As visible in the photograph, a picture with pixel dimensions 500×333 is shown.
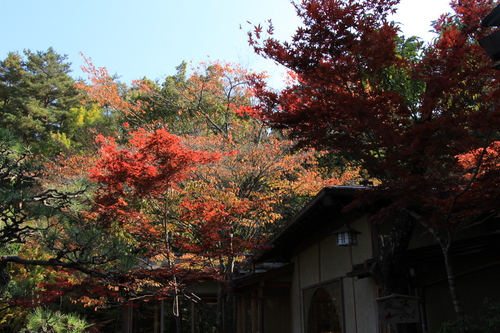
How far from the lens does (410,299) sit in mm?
5676

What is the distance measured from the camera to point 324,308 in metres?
9.39

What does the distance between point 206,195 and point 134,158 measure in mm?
2657

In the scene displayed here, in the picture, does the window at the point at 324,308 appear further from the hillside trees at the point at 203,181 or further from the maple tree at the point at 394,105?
the maple tree at the point at 394,105

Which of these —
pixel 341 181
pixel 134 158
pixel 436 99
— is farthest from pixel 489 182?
pixel 341 181

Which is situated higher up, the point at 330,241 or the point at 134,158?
the point at 134,158

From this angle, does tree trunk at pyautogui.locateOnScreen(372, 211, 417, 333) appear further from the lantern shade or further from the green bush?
the green bush

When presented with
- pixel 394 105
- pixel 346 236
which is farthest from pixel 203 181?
pixel 394 105

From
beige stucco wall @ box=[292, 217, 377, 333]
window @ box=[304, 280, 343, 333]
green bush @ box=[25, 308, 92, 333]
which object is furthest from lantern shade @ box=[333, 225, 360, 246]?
green bush @ box=[25, 308, 92, 333]

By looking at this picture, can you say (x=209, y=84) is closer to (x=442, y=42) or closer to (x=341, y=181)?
(x=341, y=181)

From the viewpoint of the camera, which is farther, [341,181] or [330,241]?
[341,181]

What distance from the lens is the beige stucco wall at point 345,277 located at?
26.0 feet

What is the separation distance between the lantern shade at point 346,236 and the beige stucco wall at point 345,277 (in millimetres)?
228

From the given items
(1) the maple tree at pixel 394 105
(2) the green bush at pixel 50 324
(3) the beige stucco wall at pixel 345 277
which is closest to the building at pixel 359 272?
(3) the beige stucco wall at pixel 345 277

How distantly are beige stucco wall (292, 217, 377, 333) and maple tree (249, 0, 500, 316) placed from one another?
1.93 meters
